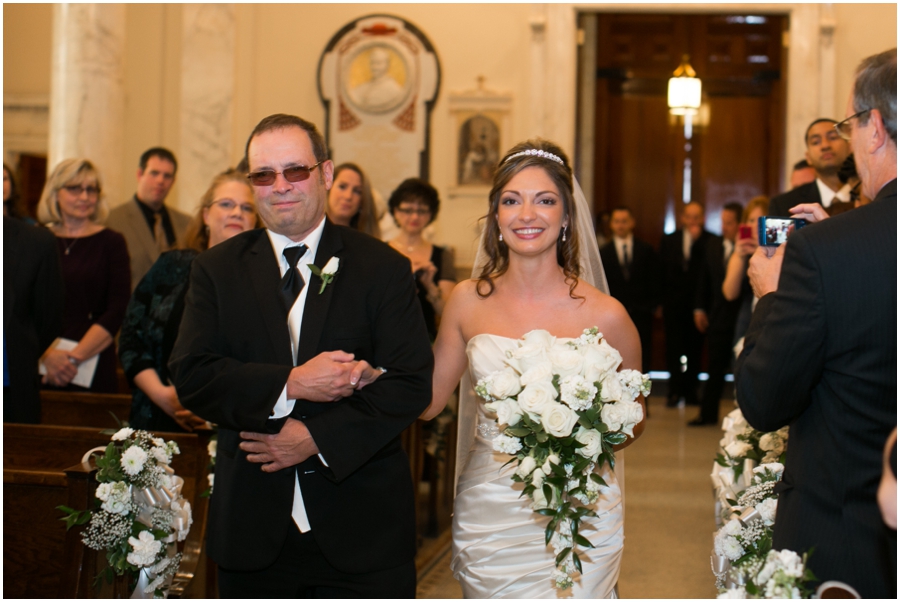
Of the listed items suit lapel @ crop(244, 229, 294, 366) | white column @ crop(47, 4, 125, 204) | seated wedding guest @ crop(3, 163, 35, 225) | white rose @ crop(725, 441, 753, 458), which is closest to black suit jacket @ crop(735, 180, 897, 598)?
suit lapel @ crop(244, 229, 294, 366)

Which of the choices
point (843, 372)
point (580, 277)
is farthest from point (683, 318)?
point (843, 372)

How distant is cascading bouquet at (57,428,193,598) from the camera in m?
3.38

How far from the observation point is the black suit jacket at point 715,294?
9.45 m

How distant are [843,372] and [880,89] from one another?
63 cm

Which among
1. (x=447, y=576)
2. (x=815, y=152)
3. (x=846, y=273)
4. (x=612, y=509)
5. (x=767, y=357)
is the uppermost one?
(x=815, y=152)

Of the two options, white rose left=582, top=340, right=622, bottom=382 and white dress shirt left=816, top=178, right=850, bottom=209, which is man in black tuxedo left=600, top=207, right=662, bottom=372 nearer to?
white dress shirt left=816, top=178, right=850, bottom=209

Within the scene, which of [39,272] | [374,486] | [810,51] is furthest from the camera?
[810,51]

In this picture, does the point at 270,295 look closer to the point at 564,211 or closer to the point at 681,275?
the point at 564,211

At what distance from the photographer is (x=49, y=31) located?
40.4ft

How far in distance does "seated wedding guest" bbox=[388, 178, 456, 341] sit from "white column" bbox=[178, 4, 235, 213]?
558 cm

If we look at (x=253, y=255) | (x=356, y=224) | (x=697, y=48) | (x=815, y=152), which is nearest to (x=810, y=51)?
(x=697, y=48)

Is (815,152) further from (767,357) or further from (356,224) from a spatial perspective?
(767,357)

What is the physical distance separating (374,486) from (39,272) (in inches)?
104

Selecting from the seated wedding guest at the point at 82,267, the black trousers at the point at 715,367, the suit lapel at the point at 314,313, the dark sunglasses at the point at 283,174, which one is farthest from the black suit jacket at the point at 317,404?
the black trousers at the point at 715,367
